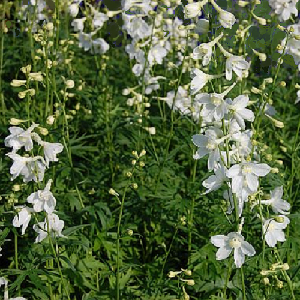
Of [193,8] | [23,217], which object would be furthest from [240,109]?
[23,217]

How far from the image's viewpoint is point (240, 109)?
2525mm

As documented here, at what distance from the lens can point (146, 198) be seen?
4.03 metres

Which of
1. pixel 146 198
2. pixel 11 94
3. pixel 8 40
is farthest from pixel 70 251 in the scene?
pixel 8 40

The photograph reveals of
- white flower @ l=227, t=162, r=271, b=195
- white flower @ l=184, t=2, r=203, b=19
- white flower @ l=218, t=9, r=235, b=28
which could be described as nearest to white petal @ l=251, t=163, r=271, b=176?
white flower @ l=227, t=162, r=271, b=195

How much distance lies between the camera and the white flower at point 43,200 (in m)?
2.92

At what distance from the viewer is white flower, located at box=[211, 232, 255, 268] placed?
8.75 ft

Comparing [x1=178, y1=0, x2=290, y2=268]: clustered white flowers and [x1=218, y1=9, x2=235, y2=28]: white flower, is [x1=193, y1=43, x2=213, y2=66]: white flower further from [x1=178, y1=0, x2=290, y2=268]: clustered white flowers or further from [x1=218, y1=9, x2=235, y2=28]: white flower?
[x1=218, y1=9, x2=235, y2=28]: white flower

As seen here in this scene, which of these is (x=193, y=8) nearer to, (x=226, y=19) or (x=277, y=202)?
(x=226, y=19)

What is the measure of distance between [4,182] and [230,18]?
2.25 meters

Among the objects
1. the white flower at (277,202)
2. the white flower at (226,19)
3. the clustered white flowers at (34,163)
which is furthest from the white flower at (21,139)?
the white flower at (277,202)

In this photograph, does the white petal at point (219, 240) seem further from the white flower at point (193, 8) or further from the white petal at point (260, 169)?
the white flower at point (193, 8)

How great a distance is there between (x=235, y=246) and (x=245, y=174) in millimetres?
400

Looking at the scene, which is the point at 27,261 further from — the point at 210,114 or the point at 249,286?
the point at 210,114

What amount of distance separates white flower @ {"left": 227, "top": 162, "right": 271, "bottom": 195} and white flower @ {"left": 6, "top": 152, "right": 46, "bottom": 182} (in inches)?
40.1
